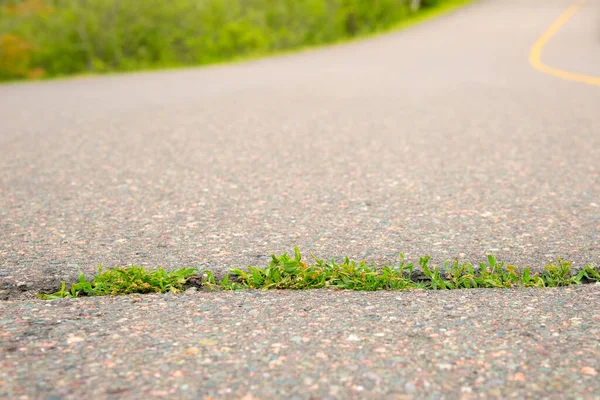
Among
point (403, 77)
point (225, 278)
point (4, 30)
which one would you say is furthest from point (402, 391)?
point (4, 30)

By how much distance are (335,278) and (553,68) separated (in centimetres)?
1005

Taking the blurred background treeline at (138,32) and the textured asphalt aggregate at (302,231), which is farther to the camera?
the blurred background treeline at (138,32)

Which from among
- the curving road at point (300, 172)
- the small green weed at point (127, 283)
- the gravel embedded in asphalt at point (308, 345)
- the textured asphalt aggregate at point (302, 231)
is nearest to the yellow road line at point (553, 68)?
the curving road at point (300, 172)

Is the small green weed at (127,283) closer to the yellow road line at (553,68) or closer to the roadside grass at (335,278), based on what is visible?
the roadside grass at (335,278)

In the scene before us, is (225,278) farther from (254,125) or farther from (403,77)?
(403,77)

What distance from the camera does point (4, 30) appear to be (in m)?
17.2

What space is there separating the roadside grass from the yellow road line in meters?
7.31

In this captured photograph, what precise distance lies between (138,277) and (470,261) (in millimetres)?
1664

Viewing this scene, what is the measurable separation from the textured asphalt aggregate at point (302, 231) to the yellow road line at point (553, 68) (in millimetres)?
1167

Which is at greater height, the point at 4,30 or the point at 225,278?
the point at 4,30

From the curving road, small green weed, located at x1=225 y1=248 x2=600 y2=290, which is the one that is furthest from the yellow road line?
small green weed, located at x1=225 y1=248 x2=600 y2=290

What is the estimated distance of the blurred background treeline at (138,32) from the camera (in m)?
17.5

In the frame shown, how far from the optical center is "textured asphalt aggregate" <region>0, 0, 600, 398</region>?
2.28 metres

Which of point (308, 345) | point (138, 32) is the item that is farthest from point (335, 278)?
point (138, 32)
